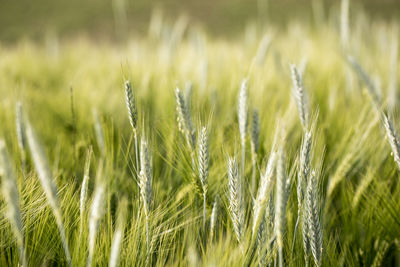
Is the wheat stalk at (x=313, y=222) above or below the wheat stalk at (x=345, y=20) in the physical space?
below

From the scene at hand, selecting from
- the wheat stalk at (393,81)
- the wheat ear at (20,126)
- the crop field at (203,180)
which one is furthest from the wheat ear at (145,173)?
the wheat stalk at (393,81)

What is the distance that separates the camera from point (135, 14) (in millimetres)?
4340

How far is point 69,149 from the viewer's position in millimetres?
663

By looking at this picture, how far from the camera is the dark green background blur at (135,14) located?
3.89m

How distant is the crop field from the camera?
33 cm

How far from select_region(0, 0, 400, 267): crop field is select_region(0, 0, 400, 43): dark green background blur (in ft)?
10.5

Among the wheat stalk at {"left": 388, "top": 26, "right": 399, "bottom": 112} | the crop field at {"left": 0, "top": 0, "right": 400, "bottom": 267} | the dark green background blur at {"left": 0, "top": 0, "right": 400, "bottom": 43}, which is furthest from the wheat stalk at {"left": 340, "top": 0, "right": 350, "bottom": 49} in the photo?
the dark green background blur at {"left": 0, "top": 0, "right": 400, "bottom": 43}

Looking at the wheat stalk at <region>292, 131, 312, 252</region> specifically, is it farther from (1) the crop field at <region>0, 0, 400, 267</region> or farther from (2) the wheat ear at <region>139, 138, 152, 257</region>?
(2) the wheat ear at <region>139, 138, 152, 257</region>

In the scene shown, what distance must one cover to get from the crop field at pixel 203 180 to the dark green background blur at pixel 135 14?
10.5 ft

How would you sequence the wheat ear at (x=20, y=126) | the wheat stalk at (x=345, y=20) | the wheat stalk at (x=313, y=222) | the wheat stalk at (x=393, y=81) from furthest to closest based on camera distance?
the wheat stalk at (x=345, y=20) < the wheat stalk at (x=393, y=81) < the wheat ear at (x=20, y=126) < the wheat stalk at (x=313, y=222)

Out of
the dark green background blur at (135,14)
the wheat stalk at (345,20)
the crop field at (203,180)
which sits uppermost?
the dark green background blur at (135,14)

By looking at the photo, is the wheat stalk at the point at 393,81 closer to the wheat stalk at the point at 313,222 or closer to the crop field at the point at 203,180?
the crop field at the point at 203,180

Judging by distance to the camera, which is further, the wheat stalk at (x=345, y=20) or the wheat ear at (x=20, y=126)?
the wheat stalk at (x=345, y=20)

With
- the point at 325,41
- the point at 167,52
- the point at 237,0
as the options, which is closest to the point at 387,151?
the point at 167,52
